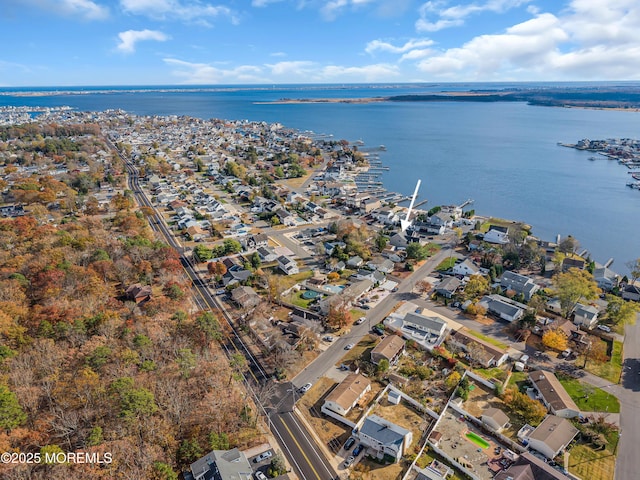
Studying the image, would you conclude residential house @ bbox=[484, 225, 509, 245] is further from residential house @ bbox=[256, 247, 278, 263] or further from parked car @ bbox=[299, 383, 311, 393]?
parked car @ bbox=[299, 383, 311, 393]

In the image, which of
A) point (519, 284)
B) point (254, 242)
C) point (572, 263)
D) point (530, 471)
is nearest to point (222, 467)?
point (530, 471)

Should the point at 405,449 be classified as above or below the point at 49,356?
below

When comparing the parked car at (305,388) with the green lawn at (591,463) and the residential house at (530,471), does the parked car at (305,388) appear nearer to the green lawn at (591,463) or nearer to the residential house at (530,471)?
the residential house at (530,471)

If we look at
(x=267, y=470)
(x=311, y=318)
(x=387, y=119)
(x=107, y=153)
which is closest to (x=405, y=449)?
(x=267, y=470)

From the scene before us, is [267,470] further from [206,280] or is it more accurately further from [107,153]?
[107,153]

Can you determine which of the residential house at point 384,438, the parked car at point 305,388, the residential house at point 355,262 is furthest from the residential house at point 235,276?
the residential house at point 384,438

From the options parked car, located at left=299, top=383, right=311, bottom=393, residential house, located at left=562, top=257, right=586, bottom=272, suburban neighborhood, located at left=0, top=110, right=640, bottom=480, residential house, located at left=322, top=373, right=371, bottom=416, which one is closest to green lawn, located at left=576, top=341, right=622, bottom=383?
suburban neighborhood, located at left=0, top=110, right=640, bottom=480
